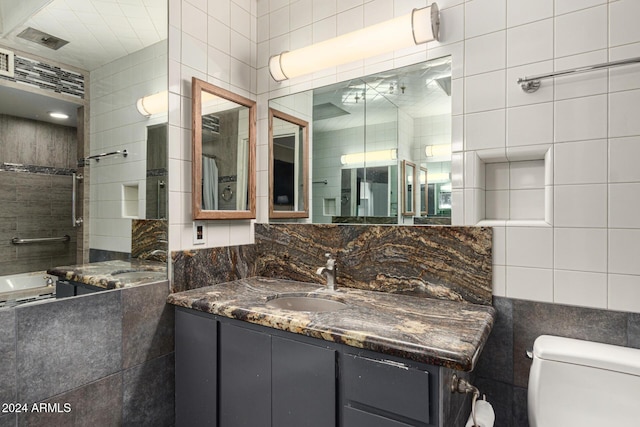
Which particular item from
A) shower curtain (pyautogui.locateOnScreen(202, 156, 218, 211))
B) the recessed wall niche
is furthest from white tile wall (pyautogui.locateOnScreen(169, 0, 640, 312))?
shower curtain (pyautogui.locateOnScreen(202, 156, 218, 211))

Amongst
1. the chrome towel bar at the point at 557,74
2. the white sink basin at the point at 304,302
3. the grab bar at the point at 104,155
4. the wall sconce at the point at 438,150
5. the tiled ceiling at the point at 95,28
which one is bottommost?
the white sink basin at the point at 304,302

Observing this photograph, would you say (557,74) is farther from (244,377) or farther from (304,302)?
(244,377)

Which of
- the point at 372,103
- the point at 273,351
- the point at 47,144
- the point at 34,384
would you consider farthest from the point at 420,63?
the point at 34,384

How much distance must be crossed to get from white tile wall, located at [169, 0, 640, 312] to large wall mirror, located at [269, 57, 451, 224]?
0.07 meters

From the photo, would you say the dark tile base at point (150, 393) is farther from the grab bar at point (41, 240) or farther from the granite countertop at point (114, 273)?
the grab bar at point (41, 240)

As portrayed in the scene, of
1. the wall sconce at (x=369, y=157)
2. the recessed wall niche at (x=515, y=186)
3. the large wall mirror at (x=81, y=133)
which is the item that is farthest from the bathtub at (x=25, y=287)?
the recessed wall niche at (x=515, y=186)

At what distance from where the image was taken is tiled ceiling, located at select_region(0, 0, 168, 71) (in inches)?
49.3

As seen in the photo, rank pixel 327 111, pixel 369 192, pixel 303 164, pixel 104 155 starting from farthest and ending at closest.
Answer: pixel 303 164 < pixel 327 111 < pixel 369 192 < pixel 104 155

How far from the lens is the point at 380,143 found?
68.7 inches

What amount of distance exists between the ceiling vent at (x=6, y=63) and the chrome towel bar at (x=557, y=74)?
6.23 ft

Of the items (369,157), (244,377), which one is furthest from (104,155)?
(369,157)

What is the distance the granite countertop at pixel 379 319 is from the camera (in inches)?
38.5

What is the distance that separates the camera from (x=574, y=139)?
1.29 metres

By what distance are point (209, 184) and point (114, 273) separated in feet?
2.03
